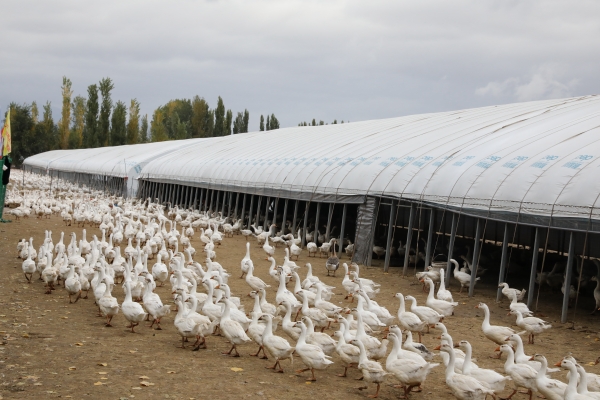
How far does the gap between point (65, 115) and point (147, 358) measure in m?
102

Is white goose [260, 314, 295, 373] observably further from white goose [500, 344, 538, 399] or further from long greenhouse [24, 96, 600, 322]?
long greenhouse [24, 96, 600, 322]

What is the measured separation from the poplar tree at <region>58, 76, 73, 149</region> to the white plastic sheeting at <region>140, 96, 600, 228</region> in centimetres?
7034

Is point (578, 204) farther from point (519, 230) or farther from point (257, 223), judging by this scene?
point (257, 223)

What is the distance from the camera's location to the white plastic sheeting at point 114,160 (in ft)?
183

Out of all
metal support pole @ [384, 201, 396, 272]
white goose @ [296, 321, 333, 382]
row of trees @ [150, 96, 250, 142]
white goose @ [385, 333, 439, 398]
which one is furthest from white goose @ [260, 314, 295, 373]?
row of trees @ [150, 96, 250, 142]

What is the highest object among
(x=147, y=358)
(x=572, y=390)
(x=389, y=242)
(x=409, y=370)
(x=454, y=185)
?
(x=454, y=185)

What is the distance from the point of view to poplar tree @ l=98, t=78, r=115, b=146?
94125mm

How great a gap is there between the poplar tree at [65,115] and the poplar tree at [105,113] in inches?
461

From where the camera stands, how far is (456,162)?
834 inches

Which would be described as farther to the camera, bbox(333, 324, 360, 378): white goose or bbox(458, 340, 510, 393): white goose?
bbox(333, 324, 360, 378): white goose

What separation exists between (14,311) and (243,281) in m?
7.12

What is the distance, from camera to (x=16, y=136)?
326ft

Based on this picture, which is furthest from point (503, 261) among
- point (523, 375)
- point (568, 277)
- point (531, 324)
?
point (523, 375)

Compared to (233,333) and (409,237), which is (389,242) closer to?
(409,237)
